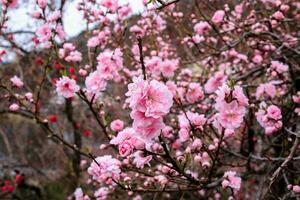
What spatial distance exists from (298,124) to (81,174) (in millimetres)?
5419

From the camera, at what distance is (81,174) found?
838 centimetres

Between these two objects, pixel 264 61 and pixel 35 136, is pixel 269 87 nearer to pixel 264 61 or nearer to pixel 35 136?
pixel 264 61

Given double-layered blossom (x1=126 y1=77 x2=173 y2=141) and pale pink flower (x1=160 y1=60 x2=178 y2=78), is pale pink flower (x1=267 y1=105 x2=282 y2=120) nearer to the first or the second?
double-layered blossom (x1=126 y1=77 x2=173 y2=141)

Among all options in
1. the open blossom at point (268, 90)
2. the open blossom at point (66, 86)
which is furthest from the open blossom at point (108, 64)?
the open blossom at point (268, 90)

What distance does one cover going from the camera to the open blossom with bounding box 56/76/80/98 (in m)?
2.57

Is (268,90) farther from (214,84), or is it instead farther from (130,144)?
(130,144)

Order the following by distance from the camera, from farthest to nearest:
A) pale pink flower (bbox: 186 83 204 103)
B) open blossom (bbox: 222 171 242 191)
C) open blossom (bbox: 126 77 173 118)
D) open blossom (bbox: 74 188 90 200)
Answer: pale pink flower (bbox: 186 83 204 103) < open blossom (bbox: 74 188 90 200) < open blossom (bbox: 222 171 242 191) < open blossom (bbox: 126 77 173 118)

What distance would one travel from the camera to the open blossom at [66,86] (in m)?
2.57

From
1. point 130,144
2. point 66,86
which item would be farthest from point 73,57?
point 130,144

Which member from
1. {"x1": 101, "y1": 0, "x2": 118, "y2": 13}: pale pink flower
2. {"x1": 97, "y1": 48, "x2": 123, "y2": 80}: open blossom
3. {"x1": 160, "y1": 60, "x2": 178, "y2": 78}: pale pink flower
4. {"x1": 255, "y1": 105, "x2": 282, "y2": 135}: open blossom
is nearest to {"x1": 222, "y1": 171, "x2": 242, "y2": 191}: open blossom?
{"x1": 255, "y1": 105, "x2": 282, "y2": 135}: open blossom

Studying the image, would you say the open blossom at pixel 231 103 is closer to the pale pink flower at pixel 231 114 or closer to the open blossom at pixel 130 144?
the pale pink flower at pixel 231 114

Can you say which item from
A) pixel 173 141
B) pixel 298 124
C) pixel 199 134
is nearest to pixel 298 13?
pixel 298 124

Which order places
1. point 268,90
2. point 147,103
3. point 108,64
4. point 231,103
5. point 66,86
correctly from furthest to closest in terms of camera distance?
point 268,90 → point 108,64 → point 66,86 → point 231,103 → point 147,103

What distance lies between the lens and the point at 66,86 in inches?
103
